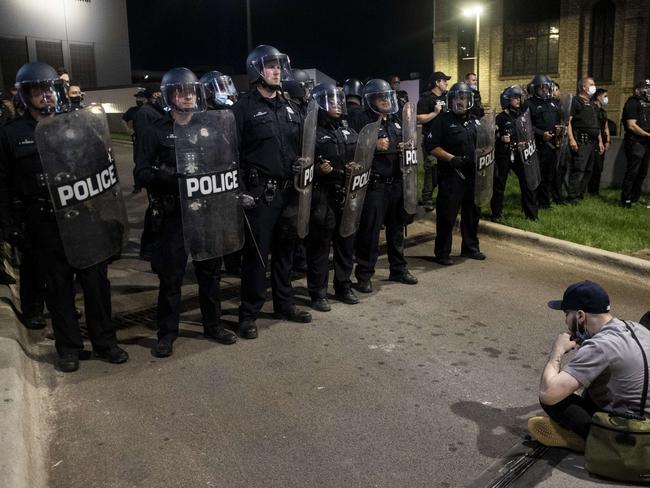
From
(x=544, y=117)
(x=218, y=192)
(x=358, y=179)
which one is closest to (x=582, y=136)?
(x=544, y=117)

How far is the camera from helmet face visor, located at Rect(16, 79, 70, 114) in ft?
14.7

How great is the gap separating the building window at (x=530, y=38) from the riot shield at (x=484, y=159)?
62.0 ft

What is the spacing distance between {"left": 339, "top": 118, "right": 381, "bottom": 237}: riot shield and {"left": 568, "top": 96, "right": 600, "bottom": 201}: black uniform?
17.5 feet

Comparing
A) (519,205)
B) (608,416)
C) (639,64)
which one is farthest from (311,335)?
(639,64)

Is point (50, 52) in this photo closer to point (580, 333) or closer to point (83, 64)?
point (83, 64)

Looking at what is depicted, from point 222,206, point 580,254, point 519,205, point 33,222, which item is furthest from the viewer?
point 519,205

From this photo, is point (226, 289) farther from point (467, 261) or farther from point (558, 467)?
point (558, 467)

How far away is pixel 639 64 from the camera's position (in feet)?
74.6

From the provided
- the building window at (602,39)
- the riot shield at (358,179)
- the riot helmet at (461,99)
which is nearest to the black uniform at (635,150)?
the riot helmet at (461,99)

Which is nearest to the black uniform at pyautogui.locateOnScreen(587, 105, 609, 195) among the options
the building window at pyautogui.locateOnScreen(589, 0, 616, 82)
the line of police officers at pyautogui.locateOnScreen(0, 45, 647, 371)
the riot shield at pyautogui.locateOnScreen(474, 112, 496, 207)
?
the riot shield at pyautogui.locateOnScreen(474, 112, 496, 207)

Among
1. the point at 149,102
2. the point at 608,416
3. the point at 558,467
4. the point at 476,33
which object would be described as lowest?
the point at 558,467

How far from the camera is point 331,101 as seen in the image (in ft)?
18.7

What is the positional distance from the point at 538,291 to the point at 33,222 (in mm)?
4498

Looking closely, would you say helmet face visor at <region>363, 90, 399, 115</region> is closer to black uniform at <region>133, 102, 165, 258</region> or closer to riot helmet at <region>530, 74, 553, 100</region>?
black uniform at <region>133, 102, 165, 258</region>
